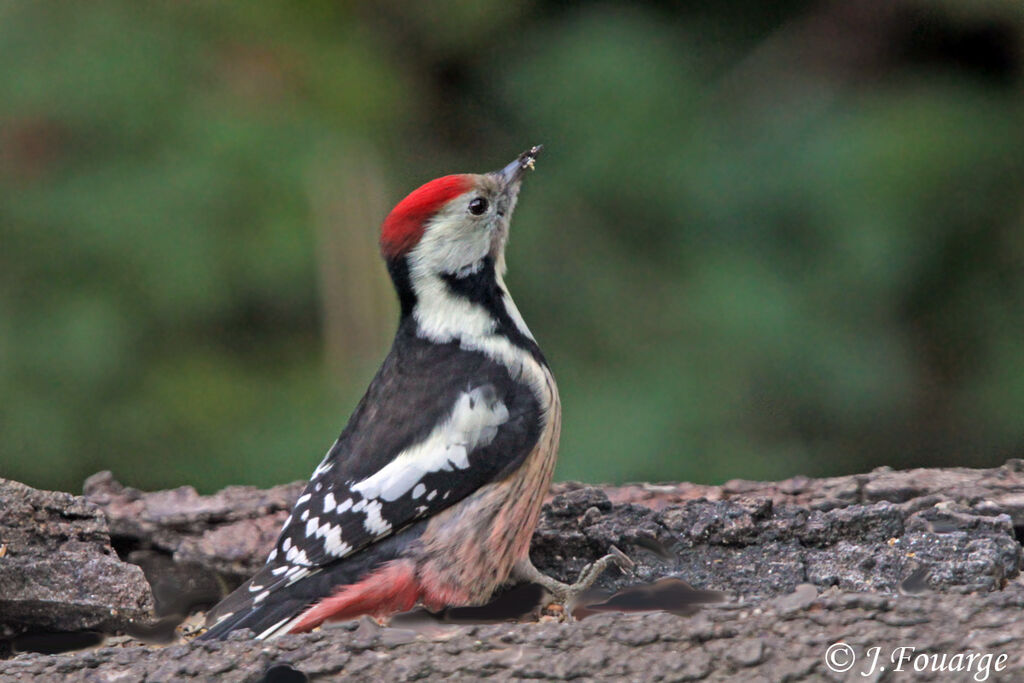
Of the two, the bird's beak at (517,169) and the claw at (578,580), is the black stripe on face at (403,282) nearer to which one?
the bird's beak at (517,169)

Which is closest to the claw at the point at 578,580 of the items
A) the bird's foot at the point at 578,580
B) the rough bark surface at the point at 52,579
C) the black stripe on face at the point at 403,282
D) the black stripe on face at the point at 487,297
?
the bird's foot at the point at 578,580

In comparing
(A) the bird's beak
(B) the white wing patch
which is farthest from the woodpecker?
(A) the bird's beak

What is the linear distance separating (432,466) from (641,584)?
1.40ft

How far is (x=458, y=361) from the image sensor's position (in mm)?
2787

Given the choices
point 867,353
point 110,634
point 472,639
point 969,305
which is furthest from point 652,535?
point 969,305

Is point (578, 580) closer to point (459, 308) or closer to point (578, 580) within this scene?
point (578, 580)

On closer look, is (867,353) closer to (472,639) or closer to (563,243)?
(563,243)

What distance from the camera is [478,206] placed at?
115 inches

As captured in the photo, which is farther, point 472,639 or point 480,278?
point 480,278

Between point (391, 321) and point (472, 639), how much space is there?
2.68m

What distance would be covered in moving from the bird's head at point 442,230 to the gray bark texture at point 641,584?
0.52m

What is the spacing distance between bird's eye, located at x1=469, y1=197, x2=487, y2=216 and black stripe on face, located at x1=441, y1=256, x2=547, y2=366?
94 mm

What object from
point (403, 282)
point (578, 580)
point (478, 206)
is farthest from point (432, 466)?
point (478, 206)

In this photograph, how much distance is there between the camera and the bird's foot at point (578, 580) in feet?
8.68
